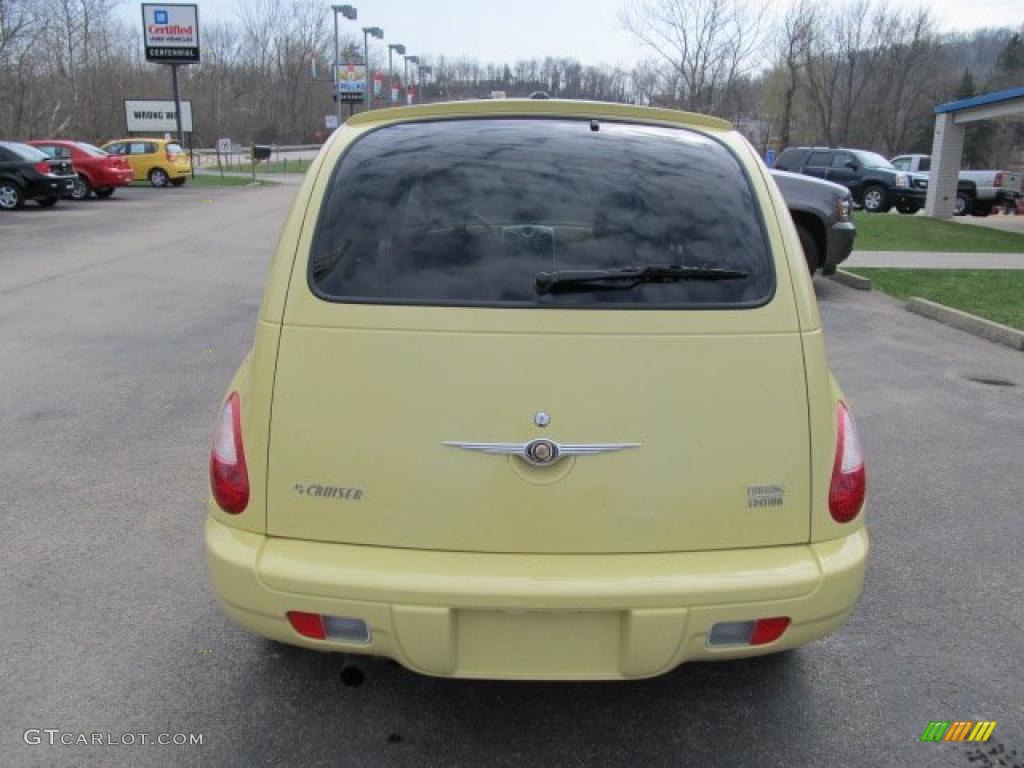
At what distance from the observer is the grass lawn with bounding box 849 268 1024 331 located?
965cm

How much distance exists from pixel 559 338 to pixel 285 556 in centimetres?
93

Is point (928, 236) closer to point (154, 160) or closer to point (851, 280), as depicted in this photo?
point (851, 280)

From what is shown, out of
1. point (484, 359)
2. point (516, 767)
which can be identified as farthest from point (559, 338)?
point (516, 767)

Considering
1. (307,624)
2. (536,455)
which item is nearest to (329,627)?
(307,624)

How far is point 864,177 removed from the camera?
83.7ft

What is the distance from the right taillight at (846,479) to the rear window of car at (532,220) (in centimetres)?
50

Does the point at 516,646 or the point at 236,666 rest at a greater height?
the point at 516,646

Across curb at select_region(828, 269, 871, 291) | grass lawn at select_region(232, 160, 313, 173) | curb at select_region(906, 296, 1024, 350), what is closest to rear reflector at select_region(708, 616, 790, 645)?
curb at select_region(906, 296, 1024, 350)

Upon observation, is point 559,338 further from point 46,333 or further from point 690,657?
point 46,333

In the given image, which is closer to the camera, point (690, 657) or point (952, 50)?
point (690, 657)

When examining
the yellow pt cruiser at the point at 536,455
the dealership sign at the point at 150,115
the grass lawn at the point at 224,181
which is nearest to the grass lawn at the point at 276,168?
the dealership sign at the point at 150,115

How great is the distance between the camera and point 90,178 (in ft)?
Answer: 84.0

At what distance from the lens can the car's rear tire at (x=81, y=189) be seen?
25048mm

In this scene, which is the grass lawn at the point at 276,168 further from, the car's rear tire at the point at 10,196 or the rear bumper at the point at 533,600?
the rear bumper at the point at 533,600
